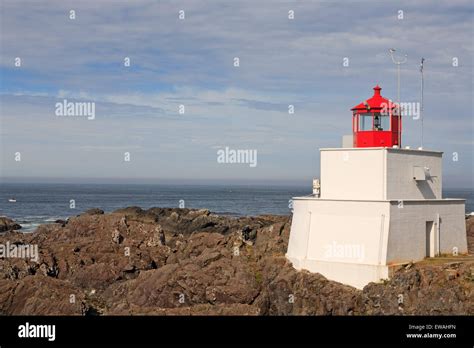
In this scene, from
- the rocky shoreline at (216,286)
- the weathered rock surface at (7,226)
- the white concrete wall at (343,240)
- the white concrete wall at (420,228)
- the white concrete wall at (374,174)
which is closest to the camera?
the rocky shoreline at (216,286)

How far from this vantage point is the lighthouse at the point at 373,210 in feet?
64.1

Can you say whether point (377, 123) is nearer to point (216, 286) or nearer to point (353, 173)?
point (353, 173)

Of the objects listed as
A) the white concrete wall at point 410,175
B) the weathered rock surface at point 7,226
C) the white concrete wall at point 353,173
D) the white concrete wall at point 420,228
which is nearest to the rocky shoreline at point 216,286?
the white concrete wall at point 420,228

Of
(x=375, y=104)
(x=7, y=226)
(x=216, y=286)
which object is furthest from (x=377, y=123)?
(x=7, y=226)

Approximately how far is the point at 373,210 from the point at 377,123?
9.26ft

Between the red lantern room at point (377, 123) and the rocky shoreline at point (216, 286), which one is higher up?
the red lantern room at point (377, 123)

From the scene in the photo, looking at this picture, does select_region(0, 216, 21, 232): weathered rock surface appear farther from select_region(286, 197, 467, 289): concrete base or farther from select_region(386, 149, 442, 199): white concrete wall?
select_region(386, 149, 442, 199): white concrete wall

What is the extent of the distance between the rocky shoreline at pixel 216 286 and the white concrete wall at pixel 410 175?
6.96 ft

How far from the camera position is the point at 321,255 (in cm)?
2044

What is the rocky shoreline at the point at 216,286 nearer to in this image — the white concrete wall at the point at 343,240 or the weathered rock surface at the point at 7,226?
the white concrete wall at the point at 343,240

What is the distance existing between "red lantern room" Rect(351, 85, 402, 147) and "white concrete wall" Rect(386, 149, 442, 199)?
687 millimetres
